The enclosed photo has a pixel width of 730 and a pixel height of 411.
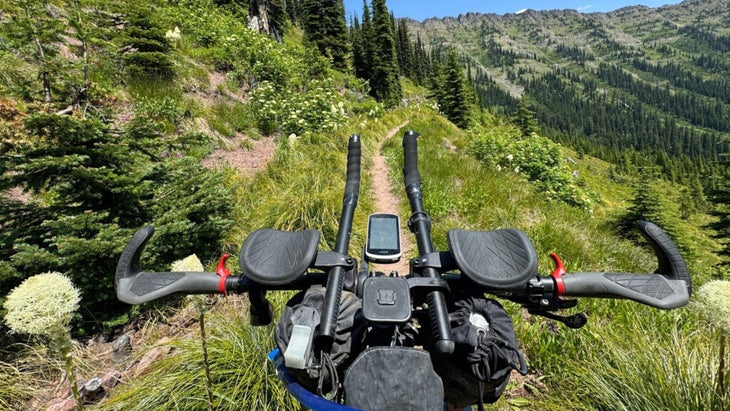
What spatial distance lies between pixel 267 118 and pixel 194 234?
689 centimetres

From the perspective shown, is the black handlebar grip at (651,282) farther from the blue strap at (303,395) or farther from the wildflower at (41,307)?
the wildflower at (41,307)

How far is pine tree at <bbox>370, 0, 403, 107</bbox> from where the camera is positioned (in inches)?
1405

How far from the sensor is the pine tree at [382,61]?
35688mm

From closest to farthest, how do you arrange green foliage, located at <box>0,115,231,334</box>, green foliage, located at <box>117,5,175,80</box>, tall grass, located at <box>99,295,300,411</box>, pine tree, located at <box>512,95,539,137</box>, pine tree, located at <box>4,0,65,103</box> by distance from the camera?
tall grass, located at <box>99,295,300,411</box>, green foliage, located at <box>0,115,231,334</box>, pine tree, located at <box>4,0,65,103</box>, green foliage, located at <box>117,5,175,80</box>, pine tree, located at <box>512,95,539,137</box>

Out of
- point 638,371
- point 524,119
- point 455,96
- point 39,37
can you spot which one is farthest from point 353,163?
point 524,119

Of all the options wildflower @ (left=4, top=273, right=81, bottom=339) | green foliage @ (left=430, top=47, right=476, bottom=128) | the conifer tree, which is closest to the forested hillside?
wildflower @ (left=4, top=273, right=81, bottom=339)

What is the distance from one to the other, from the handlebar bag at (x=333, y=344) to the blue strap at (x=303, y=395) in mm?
28

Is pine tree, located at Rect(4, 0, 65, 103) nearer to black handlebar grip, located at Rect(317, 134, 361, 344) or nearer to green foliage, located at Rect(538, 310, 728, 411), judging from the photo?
black handlebar grip, located at Rect(317, 134, 361, 344)

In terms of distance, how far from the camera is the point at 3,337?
279 centimetres

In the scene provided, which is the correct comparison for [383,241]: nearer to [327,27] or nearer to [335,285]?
[335,285]

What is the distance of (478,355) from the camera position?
2.69ft

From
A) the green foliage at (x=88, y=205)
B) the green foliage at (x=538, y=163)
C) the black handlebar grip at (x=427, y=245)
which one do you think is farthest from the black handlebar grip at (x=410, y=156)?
the green foliage at (x=538, y=163)

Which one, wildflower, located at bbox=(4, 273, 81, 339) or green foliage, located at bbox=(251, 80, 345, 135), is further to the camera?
green foliage, located at bbox=(251, 80, 345, 135)

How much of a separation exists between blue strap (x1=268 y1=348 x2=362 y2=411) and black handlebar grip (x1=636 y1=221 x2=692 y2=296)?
1.06m
